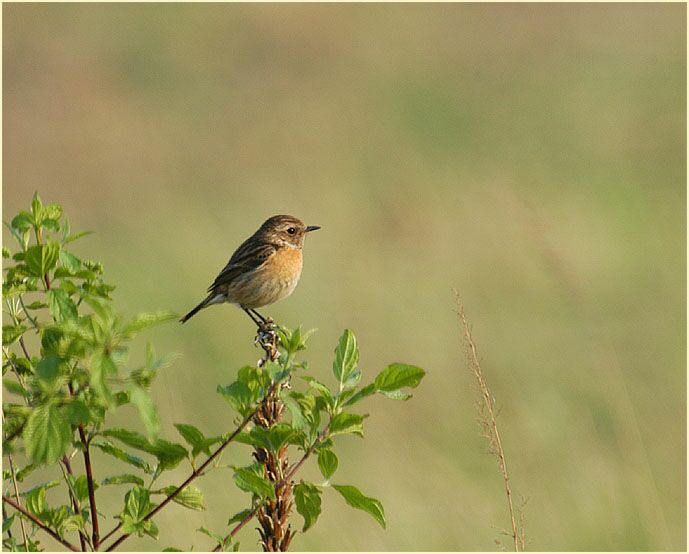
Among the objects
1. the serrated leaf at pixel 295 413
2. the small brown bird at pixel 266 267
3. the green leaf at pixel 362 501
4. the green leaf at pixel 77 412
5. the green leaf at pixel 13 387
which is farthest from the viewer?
the small brown bird at pixel 266 267

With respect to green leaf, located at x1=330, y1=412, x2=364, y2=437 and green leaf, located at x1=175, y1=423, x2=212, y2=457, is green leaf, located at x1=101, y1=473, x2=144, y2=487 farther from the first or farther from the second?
green leaf, located at x1=330, y1=412, x2=364, y2=437

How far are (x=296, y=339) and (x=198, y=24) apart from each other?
22.0 meters

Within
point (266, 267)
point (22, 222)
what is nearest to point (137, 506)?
point (22, 222)

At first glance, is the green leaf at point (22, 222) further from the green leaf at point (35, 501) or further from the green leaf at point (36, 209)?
the green leaf at point (35, 501)

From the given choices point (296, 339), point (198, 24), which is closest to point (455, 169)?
point (198, 24)

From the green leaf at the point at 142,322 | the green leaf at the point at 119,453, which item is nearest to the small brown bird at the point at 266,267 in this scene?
the green leaf at the point at 119,453

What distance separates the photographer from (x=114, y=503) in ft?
25.7

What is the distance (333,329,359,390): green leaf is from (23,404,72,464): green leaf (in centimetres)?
73

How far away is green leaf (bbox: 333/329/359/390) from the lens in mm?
2844

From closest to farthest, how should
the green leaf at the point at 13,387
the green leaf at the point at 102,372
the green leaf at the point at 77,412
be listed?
1. the green leaf at the point at 102,372
2. the green leaf at the point at 77,412
3. the green leaf at the point at 13,387

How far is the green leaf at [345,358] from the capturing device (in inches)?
112

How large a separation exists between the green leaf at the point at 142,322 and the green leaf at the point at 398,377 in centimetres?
62

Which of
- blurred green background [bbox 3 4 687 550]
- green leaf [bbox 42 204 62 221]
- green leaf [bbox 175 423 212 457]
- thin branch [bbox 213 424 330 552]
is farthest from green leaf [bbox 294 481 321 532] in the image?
blurred green background [bbox 3 4 687 550]

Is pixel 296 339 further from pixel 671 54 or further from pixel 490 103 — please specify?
pixel 671 54
